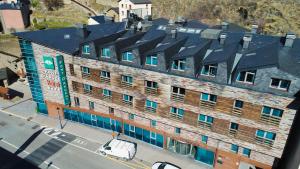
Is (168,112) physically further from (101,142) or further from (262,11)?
(262,11)

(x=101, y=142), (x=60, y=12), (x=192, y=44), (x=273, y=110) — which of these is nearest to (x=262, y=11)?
(x=192, y=44)

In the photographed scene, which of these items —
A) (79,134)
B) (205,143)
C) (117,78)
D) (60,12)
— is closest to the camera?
(205,143)

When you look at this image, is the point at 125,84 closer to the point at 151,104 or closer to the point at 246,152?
the point at 151,104

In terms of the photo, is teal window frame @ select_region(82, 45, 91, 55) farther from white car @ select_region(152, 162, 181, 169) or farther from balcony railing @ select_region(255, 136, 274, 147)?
balcony railing @ select_region(255, 136, 274, 147)

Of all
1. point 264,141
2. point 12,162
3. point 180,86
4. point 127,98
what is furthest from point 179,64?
point 12,162

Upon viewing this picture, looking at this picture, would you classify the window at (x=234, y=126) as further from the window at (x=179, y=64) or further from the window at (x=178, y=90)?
the window at (x=179, y=64)

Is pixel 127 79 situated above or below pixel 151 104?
above
